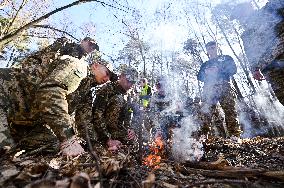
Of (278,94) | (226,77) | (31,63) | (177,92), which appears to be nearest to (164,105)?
(226,77)

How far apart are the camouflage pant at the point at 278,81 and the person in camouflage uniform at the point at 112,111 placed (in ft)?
10.4

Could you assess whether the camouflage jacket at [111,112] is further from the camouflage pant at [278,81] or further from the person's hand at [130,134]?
the camouflage pant at [278,81]

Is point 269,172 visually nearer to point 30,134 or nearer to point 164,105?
point 30,134

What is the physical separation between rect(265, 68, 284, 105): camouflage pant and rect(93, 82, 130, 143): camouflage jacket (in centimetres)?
332

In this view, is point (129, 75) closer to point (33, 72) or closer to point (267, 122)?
point (33, 72)

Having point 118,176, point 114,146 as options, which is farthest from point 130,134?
point 118,176

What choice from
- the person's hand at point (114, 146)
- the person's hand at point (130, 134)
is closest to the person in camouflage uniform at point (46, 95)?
the person's hand at point (114, 146)

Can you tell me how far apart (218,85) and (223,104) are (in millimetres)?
533

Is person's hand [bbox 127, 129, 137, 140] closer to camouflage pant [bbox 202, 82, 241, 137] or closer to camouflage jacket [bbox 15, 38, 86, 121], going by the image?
camouflage pant [bbox 202, 82, 241, 137]

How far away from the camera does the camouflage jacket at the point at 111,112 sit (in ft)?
21.0

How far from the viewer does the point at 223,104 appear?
21.8ft

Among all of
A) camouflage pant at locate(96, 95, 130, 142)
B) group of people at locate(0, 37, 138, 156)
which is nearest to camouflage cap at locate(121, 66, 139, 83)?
camouflage pant at locate(96, 95, 130, 142)

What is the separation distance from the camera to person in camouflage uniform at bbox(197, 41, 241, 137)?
6.54 meters

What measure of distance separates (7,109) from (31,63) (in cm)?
64
